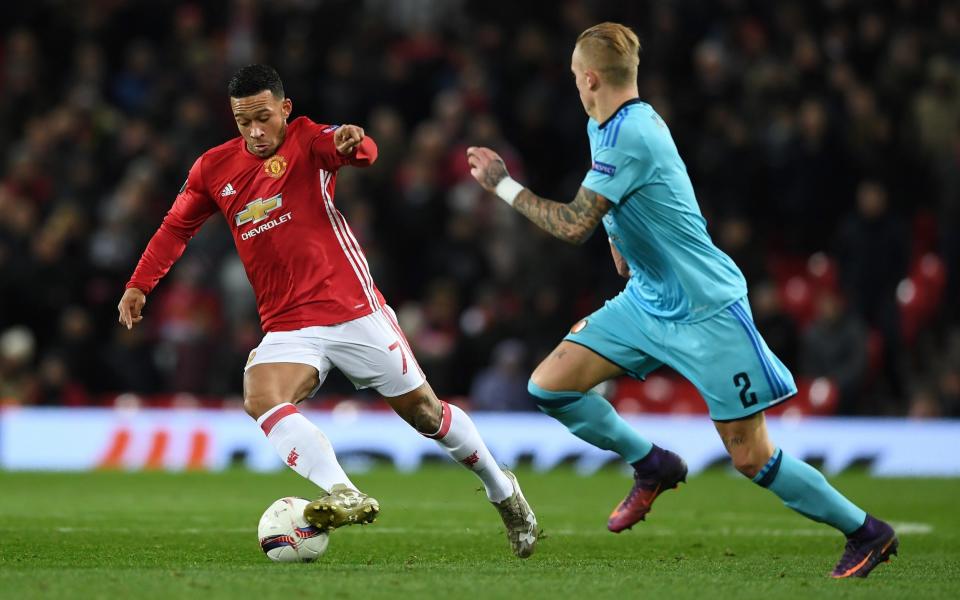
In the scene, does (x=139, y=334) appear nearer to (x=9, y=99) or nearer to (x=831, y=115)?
(x=9, y=99)

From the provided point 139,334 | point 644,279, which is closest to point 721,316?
point 644,279

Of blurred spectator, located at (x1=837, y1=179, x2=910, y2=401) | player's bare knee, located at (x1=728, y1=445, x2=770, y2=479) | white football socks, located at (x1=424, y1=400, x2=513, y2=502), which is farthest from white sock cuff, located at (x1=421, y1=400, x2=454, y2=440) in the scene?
blurred spectator, located at (x1=837, y1=179, x2=910, y2=401)

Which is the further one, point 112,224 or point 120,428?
point 112,224

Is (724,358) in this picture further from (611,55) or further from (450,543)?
(450,543)

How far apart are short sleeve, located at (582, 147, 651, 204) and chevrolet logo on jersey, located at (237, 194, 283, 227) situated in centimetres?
160

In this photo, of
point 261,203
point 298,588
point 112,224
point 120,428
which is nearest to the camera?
point 298,588

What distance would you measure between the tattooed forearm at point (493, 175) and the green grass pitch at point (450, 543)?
5.84ft

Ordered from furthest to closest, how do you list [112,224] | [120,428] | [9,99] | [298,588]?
[9,99] → [112,224] → [120,428] → [298,588]

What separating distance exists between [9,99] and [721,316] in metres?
13.2

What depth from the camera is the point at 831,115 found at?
16797 millimetres

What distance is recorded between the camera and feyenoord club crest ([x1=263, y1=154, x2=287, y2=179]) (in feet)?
25.4

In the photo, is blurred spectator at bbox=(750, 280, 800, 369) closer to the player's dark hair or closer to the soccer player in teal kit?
the soccer player in teal kit

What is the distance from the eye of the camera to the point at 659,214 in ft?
23.6

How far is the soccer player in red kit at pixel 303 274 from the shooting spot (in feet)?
25.0
